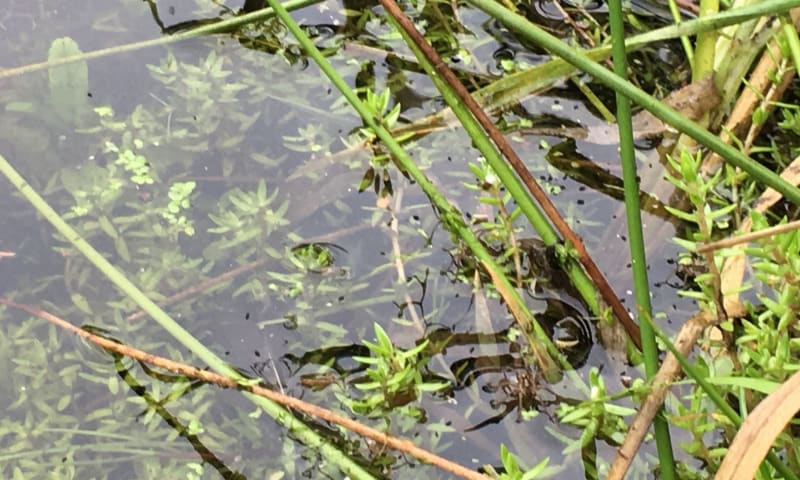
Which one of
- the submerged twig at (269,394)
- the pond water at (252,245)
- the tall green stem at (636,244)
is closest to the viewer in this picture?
the tall green stem at (636,244)

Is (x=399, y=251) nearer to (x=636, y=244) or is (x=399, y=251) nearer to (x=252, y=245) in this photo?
(x=252, y=245)

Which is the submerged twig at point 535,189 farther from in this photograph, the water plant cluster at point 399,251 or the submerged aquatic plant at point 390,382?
the submerged aquatic plant at point 390,382

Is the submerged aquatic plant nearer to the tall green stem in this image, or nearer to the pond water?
the pond water

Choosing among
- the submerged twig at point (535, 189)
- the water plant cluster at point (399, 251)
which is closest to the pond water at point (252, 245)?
the water plant cluster at point (399, 251)

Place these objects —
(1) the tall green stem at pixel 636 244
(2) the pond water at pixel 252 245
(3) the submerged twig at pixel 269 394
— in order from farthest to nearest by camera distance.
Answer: (2) the pond water at pixel 252 245
(3) the submerged twig at pixel 269 394
(1) the tall green stem at pixel 636 244

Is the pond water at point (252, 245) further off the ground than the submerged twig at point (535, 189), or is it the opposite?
the submerged twig at point (535, 189)

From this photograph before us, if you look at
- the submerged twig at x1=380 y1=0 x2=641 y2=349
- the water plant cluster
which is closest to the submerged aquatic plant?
the water plant cluster
